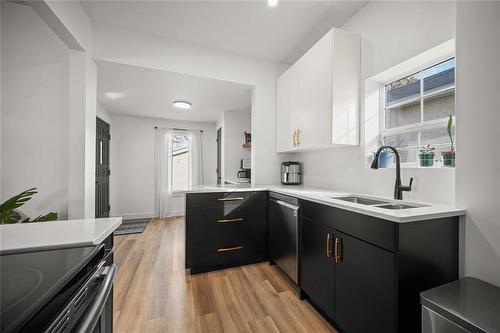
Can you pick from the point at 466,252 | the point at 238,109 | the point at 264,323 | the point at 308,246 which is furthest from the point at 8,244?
the point at 238,109

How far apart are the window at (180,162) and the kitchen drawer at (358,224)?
4.19 meters

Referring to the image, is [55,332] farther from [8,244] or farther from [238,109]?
[238,109]

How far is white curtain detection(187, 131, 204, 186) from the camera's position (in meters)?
5.23

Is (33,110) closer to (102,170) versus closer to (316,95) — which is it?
(102,170)

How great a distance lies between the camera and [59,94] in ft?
6.20

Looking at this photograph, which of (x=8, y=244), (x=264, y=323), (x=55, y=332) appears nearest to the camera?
(x=55, y=332)

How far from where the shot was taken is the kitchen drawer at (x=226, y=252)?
2227 millimetres

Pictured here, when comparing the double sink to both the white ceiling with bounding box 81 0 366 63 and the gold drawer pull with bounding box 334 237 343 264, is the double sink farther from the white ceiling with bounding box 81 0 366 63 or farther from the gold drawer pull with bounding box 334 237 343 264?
the white ceiling with bounding box 81 0 366 63

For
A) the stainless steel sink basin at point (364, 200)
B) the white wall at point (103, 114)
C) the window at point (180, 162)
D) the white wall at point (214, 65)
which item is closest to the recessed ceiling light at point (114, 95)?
the white wall at point (103, 114)

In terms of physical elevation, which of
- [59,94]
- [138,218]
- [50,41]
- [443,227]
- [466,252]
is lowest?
[138,218]

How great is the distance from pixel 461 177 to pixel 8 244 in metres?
2.05

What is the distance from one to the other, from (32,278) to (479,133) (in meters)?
1.88

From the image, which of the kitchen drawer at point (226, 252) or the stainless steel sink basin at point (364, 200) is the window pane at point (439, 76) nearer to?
the stainless steel sink basin at point (364, 200)

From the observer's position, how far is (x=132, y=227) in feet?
13.3
